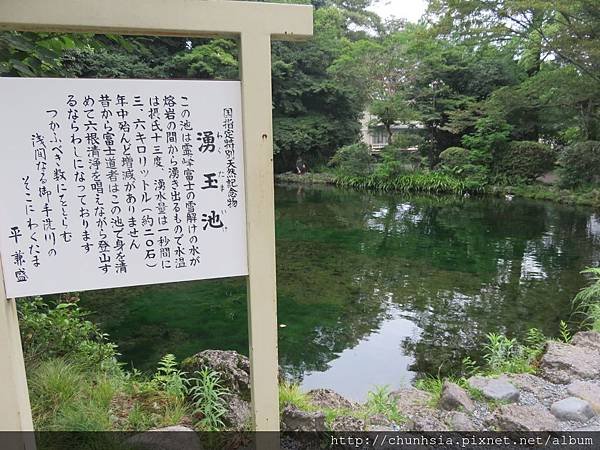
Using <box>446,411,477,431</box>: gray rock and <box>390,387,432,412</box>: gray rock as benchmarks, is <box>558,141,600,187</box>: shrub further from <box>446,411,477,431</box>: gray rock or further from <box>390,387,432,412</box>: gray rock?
<box>446,411,477,431</box>: gray rock

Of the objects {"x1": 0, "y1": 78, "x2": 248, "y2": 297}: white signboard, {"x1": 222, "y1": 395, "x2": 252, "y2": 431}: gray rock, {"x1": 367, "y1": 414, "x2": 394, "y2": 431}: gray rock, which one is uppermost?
{"x1": 0, "y1": 78, "x2": 248, "y2": 297}: white signboard

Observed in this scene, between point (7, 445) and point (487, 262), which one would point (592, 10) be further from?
point (7, 445)

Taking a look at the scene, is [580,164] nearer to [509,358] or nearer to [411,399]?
[509,358]

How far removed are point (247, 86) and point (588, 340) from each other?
3383 mm

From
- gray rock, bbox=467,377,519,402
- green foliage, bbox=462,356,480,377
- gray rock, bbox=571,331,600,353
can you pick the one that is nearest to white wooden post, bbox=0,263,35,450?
gray rock, bbox=467,377,519,402

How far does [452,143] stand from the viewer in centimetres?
1780

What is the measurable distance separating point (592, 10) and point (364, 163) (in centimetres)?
949

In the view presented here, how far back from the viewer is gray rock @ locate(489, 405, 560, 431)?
2.31 metres

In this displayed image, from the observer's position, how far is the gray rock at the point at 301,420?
2.26m

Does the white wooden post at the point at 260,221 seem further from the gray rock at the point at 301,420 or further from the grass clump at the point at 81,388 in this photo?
the grass clump at the point at 81,388

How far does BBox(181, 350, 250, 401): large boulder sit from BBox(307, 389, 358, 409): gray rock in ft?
1.41

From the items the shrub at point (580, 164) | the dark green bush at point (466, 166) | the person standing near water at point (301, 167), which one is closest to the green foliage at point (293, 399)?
the shrub at point (580, 164)

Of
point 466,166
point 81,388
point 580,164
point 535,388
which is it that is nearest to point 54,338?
point 81,388

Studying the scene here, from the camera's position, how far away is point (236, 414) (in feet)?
7.57
